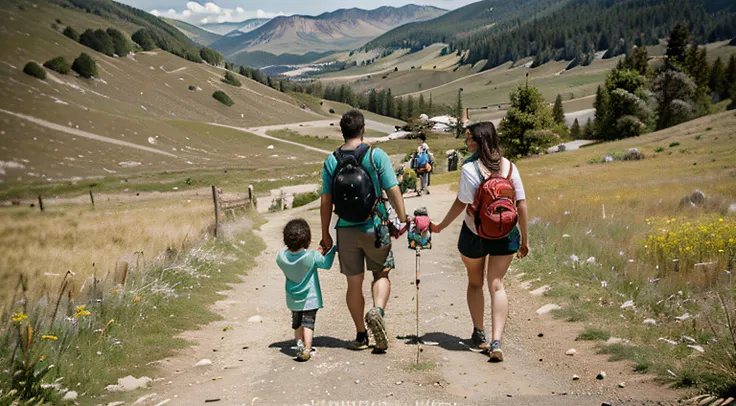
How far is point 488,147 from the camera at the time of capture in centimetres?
586

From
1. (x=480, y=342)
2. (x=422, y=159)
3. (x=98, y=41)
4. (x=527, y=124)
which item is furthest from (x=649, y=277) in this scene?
(x=98, y=41)

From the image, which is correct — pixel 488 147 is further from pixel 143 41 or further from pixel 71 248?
pixel 143 41

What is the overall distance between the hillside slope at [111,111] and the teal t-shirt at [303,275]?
112 feet

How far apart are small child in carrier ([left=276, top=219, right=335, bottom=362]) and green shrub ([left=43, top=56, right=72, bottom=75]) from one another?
118725mm

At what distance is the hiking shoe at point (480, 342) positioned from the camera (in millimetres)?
6441

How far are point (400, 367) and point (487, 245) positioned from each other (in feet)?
5.19

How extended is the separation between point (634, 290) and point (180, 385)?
241 inches

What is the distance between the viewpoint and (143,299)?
8.21 metres

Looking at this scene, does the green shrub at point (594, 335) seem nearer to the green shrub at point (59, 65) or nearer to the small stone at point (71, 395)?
the small stone at point (71, 395)

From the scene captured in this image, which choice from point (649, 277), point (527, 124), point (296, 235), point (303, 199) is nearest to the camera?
point (296, 235)

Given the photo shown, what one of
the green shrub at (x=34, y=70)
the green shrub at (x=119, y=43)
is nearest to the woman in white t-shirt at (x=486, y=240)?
the green shrub at (x=34, y=70)

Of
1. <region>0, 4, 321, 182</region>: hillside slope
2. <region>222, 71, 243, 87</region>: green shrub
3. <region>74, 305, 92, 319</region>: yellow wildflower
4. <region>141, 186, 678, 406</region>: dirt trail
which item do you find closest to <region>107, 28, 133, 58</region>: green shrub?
<region>0, 4, 321, 182</region>: hillside slope

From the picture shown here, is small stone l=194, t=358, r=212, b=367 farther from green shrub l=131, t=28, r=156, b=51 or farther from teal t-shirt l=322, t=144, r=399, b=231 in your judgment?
green shrub l=131, t=28, r=156, b=51

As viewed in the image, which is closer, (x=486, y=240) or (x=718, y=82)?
(x=486, y=240)
